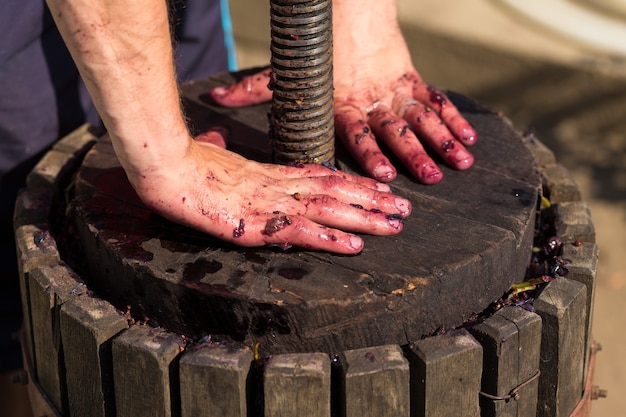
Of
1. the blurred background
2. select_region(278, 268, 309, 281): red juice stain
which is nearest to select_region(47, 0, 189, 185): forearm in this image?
select_region(278, 268, 309, 281): red juice stain

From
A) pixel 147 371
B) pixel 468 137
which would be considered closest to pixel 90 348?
pixel 147 371

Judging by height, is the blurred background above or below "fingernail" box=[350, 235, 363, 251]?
below

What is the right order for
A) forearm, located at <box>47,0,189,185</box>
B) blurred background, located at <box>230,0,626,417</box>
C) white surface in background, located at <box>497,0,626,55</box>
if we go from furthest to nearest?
white surface in background, located at <box>497,0,626,55</box> → blurred background, located at <box>230,0,626,417</box> → forearm, located at <box>47,0,189,185</box>

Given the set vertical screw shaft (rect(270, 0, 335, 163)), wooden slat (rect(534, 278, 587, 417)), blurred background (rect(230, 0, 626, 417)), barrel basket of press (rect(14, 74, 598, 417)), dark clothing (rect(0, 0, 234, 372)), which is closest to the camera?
barrel basket of press (rect(14, 74, 598, 417))

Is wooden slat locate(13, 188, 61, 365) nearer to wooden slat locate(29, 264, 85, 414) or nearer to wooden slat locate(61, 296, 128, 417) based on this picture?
wooden slat locate(29, 264, 85, 414)

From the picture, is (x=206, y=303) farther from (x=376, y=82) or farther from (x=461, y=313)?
(x=376, y=82)

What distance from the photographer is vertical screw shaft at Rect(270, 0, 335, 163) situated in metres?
2.21

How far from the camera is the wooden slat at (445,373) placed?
198 centimetres

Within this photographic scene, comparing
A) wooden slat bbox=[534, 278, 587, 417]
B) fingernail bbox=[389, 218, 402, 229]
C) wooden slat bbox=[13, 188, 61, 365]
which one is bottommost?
wooden slat bbox=[534, 278, 587, 417]

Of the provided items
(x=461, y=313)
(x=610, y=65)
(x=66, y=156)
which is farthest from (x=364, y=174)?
(x=610, y=65)

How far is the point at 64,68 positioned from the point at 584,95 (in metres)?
2.54

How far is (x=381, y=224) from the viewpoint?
2.16 meters

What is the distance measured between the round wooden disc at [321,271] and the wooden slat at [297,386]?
67 mm

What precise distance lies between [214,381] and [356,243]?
0.41 meters
